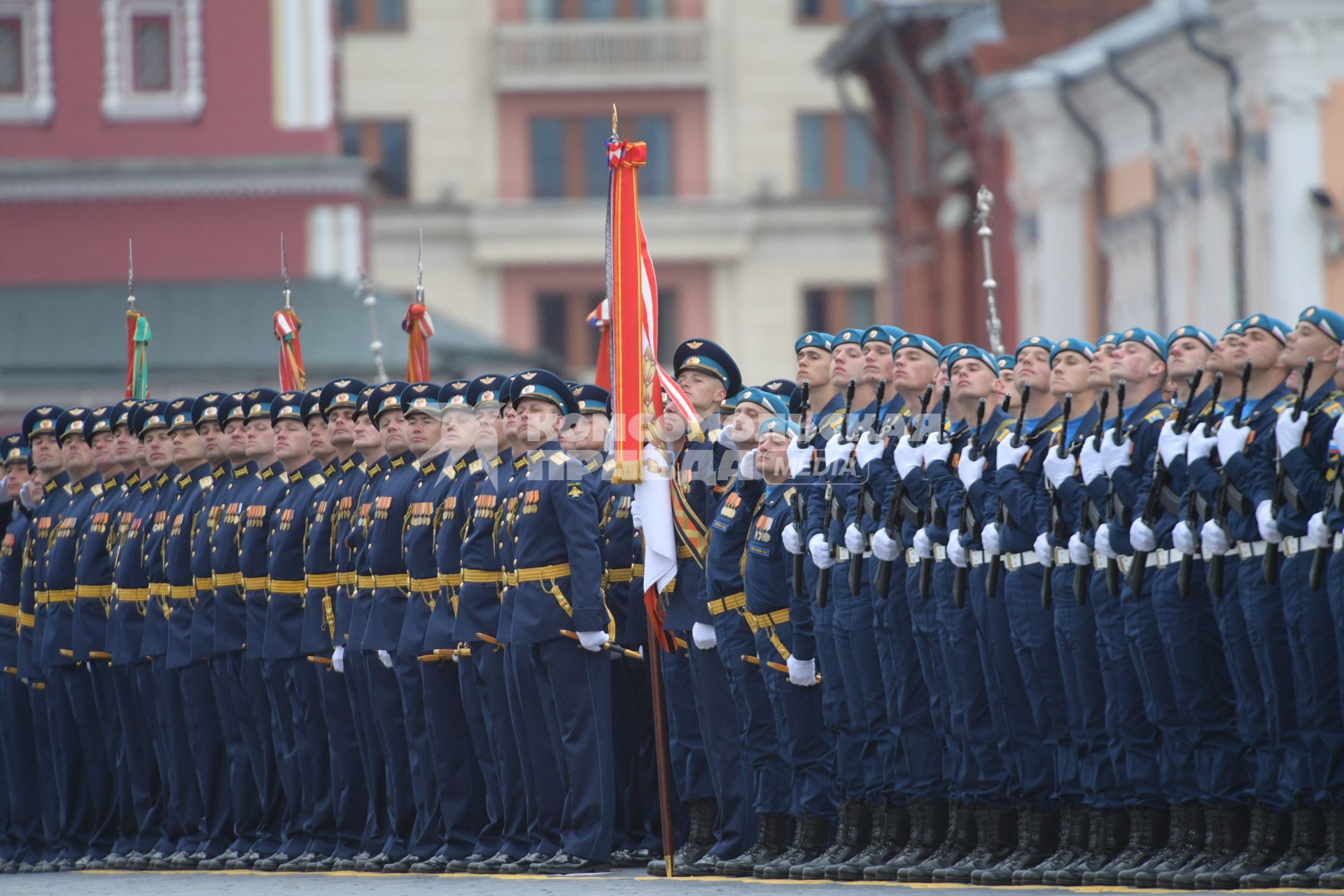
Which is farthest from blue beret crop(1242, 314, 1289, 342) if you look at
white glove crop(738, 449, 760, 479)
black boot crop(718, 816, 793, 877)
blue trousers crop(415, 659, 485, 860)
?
blue trousers crop(415, 659, 485, 860)

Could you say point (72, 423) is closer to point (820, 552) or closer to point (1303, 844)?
point (820, 552)

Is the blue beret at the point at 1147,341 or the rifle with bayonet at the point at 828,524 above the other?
the blue beret at the point at 1147,341

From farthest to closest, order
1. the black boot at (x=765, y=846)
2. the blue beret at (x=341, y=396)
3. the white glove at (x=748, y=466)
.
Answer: the blue beret at (x=341, y=396) < the white glove at (x=748, y=466) < the black boot at (x=765, y=846)

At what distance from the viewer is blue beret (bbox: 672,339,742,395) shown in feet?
41.7

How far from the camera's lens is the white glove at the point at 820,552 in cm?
1147

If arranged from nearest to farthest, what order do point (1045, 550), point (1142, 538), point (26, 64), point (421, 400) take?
point (1142, 538) → point (1045, 550) → point (421, 400) → point (26, 64)

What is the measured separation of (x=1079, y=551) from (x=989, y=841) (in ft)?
3.97

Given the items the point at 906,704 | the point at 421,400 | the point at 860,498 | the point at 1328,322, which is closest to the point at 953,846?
the point at 906,704

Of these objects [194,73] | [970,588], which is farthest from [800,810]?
[194,73]

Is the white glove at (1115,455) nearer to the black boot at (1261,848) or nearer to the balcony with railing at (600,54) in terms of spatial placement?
the black boot at (1261,848)

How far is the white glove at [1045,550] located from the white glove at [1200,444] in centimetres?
67

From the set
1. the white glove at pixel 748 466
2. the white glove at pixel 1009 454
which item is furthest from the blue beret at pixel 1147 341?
the white glove at pixel 748 466

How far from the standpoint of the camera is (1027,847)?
1088cm

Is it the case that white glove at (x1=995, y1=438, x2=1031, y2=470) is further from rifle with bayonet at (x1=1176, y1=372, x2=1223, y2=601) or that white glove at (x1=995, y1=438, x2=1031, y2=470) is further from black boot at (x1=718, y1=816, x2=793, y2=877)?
black boot at (x1=718, y1=816, x2=793, y2=877)
